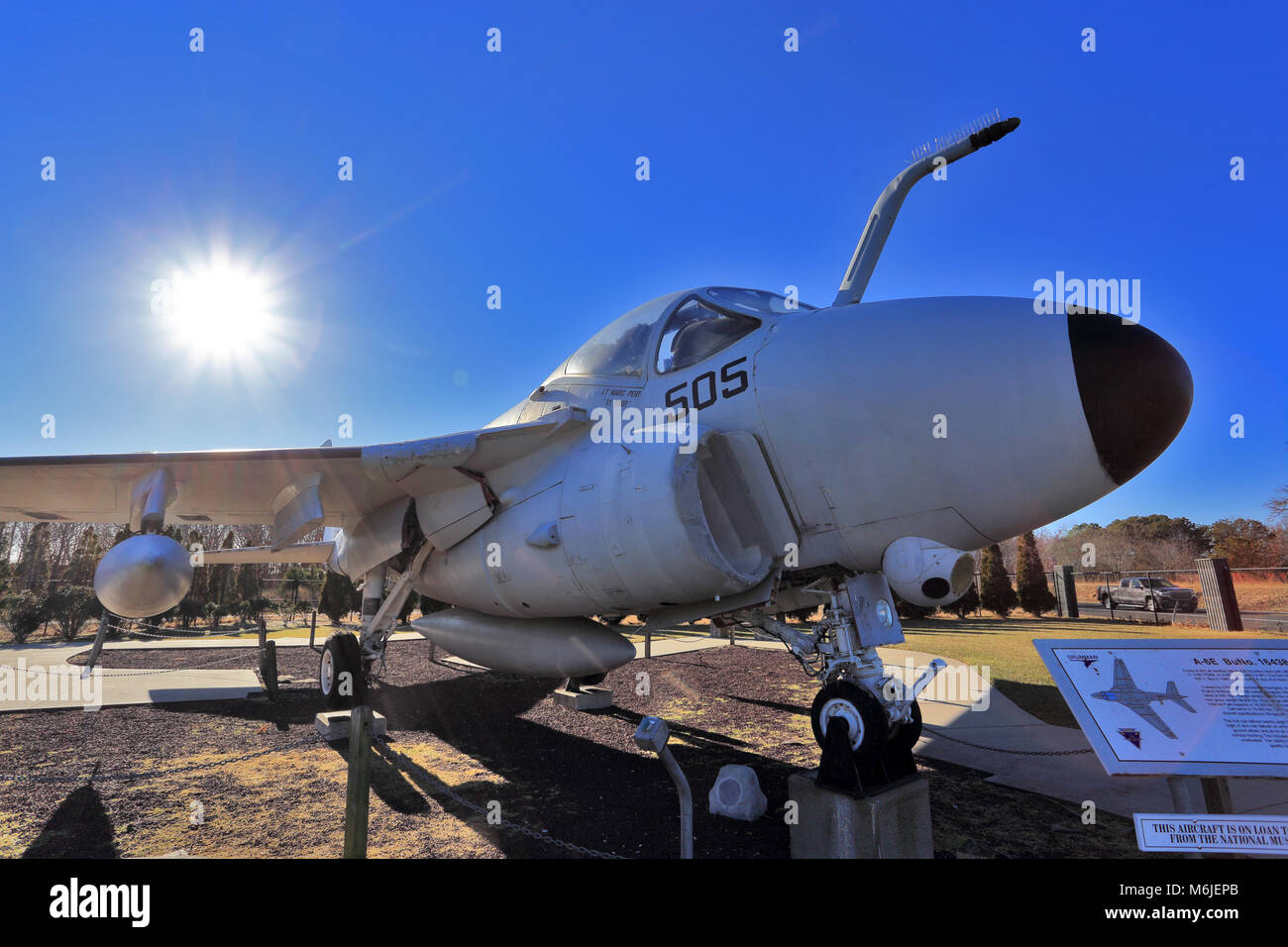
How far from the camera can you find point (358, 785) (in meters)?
2.89

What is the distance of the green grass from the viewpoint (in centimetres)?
863

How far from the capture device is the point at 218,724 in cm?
732

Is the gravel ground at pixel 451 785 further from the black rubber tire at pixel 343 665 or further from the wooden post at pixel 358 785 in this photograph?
the wooden post at pixel 358 785

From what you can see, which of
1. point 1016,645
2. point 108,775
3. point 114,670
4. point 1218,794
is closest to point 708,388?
point 1218,794

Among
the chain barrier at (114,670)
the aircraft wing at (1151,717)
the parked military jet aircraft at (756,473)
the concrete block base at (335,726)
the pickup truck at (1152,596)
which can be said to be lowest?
the pickup truck at (1152,596)

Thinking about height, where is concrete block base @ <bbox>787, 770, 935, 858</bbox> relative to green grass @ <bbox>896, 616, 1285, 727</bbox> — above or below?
above

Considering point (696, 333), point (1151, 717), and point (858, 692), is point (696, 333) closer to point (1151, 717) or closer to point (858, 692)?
point (858, 692)

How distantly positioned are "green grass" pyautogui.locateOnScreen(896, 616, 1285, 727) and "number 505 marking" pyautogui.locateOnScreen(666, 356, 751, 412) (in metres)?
5.67

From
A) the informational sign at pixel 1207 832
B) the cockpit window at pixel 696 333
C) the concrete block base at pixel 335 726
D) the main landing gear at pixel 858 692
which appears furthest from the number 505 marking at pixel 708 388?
the concrete block base at pixel 335 726

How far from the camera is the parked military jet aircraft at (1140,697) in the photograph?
277 centimetres

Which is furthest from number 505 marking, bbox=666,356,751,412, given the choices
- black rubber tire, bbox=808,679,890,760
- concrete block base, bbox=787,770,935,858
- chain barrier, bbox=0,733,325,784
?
chain barrier, bbox=0,733,325,784

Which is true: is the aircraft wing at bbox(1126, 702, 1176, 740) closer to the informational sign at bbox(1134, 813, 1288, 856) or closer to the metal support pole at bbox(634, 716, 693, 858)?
the informational sign at bbox(1134, 813, 1288, 856)
